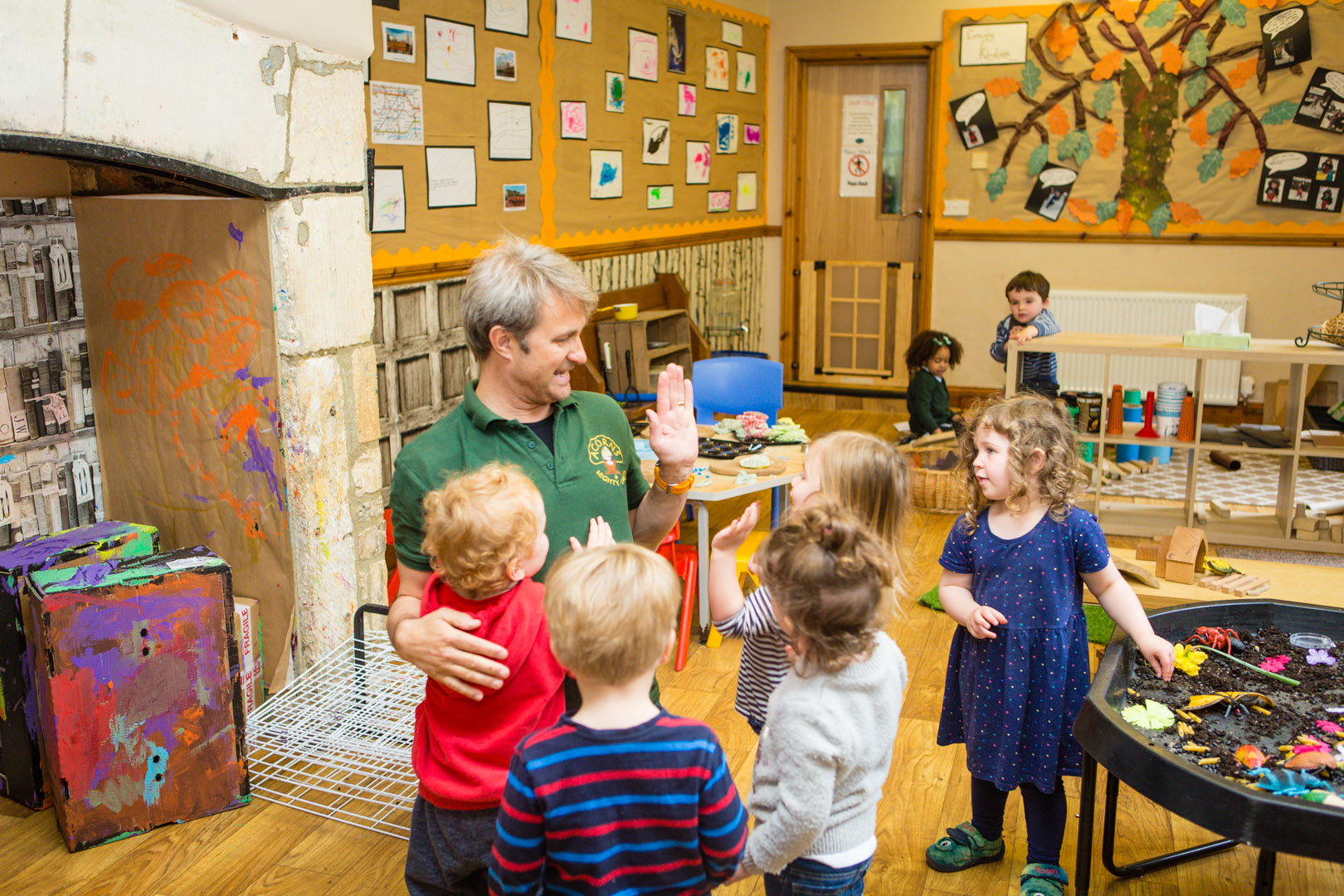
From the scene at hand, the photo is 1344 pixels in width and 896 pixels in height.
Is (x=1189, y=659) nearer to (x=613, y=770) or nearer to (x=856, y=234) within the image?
(x=613, y=770)

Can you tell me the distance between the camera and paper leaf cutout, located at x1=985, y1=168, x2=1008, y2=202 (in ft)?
24.9

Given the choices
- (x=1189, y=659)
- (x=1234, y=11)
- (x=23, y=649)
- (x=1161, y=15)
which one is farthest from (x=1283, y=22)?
(x=23, y=649)

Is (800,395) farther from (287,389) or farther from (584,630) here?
(584,630)

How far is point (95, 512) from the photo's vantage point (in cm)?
330

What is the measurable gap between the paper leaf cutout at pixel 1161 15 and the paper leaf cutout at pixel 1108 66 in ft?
0.81

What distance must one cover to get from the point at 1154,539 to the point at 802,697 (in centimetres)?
406

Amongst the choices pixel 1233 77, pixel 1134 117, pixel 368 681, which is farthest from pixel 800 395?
pixel 368 681

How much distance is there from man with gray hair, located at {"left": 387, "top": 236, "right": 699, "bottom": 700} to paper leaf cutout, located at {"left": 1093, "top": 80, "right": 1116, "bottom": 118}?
6244 millimetres

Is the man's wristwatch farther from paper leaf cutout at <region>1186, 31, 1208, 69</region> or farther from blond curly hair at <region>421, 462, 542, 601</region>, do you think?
paper leaf cutout at <region>1186, 31, 1208, 69</region>

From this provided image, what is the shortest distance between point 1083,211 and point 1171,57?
109 centimetres

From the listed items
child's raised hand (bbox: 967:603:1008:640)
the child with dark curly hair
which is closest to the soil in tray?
child's raised hand (bbox: 967:603:1008:640)

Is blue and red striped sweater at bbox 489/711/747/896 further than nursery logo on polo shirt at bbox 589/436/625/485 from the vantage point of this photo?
No

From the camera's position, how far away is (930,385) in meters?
6.14

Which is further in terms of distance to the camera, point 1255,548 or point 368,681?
point 1255,548
